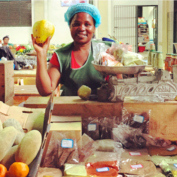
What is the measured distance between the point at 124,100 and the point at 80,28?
1.87ft

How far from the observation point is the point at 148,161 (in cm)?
126

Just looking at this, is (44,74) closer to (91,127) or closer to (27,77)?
(91,127)

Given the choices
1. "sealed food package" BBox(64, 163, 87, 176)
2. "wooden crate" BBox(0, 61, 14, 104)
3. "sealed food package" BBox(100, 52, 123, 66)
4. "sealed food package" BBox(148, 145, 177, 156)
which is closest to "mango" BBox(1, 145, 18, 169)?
"sealed food package" BBox(64, 163, 87, 176)

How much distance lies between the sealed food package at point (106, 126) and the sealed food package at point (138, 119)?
0.07m

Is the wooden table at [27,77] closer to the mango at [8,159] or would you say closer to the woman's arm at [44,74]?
the woman's arm at [44,74]

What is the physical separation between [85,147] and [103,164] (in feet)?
0.46

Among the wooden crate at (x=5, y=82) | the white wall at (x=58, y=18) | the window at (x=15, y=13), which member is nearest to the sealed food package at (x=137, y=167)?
the wooden crate at (x=5, y=82)

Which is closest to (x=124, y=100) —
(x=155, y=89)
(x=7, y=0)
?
(x=155, y=89)

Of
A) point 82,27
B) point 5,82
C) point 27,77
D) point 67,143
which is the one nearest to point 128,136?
point 67,143

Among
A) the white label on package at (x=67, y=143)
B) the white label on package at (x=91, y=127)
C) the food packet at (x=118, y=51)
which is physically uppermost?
the food packet at (x=118, y=51)

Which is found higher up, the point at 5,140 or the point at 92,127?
the point at 5,140

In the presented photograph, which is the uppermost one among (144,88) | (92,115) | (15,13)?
(15,13)

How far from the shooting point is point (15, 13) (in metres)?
9.89

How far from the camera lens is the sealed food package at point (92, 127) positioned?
1404mm
